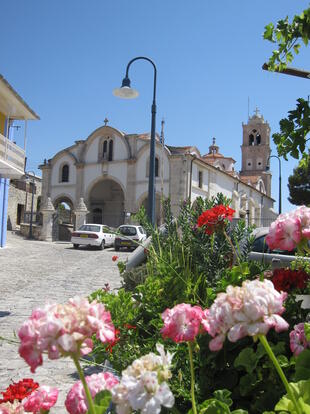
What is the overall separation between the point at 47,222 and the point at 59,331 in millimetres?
31140

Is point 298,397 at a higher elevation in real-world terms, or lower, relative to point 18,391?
higher

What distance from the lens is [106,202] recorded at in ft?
141

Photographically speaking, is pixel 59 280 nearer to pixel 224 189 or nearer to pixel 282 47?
pixel 282 47

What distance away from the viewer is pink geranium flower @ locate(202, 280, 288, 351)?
0.93 metres

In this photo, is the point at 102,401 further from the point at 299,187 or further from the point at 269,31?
the point at 299,187

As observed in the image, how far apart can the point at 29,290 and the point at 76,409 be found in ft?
28.1

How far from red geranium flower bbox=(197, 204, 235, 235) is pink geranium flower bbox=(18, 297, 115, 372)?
158 cm

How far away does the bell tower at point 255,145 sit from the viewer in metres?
63.0

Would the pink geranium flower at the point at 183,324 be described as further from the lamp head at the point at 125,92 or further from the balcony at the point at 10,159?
the balcony at the point at 10,159

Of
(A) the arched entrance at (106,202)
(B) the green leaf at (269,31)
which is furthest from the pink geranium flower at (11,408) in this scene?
(A) the arched entrance at (106,202)

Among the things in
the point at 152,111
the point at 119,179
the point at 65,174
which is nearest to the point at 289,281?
the point at 152,111

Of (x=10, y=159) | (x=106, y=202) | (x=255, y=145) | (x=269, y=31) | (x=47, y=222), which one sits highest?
(x=255, y=145)

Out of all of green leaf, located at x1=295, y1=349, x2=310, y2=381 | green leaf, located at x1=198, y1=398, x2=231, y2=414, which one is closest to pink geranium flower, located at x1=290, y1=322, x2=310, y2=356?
green leaf, located at x1=295, y1=349, x2=310, y2=381

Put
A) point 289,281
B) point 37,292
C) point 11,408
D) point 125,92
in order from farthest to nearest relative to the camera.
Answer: point 125,92, point 37,292, point 289,281, point 11,408
